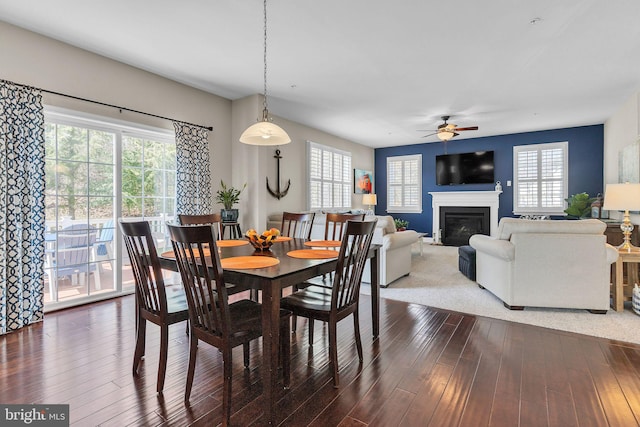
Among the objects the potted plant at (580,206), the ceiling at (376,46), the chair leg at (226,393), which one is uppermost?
the ceiling at (376,46)

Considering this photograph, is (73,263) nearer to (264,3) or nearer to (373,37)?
(264,3)

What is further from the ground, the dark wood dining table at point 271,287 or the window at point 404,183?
the window at point 404,183

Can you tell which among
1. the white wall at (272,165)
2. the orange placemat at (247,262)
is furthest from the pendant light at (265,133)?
the white wall at (272,165)

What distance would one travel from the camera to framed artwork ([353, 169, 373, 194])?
8984 millimetres

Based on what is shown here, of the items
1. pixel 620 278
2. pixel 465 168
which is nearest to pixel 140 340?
pixel 620 278

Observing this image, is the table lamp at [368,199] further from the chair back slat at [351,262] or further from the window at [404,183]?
the chair back slat at [351,262]

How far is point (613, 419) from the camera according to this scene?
1738 mm

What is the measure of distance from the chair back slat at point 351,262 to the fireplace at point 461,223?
23.4 feet

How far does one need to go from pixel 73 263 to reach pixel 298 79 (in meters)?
3.57

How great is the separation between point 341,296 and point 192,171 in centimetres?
340

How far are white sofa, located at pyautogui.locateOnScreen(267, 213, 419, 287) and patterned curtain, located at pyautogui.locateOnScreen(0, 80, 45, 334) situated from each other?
127 inches

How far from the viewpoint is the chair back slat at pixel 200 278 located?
1.62 metres

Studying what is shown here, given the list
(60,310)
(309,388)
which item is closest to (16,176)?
(60,310)

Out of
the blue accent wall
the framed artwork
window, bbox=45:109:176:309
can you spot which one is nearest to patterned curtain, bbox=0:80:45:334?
window, bbox=45:109:176:309
